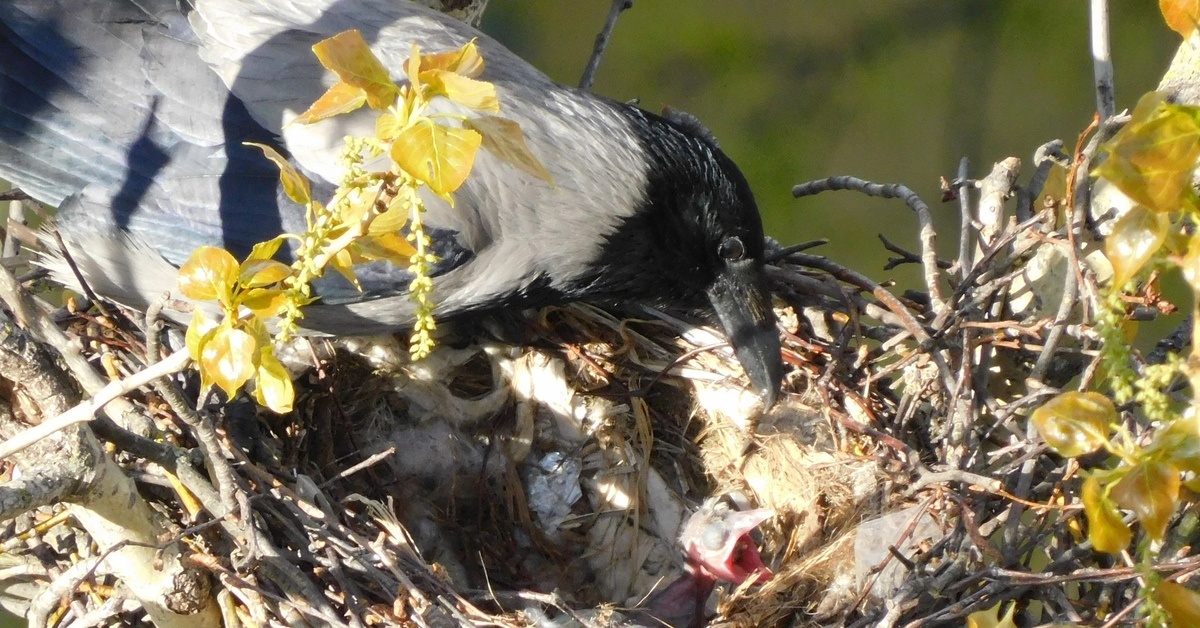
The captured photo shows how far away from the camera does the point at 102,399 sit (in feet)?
3.21

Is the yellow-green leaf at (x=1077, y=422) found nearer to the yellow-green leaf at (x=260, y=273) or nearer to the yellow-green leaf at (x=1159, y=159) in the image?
the yellow-green leaf at (x=1159, y=159)

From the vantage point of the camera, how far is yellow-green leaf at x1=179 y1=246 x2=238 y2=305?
0.84 m

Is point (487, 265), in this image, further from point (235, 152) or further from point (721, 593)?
point (721, 593)

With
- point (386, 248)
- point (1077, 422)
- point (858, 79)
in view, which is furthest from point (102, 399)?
point (858, 79)

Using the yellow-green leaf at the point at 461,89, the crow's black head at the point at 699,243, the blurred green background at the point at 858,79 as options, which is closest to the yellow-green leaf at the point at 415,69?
the yellow-green leaf at the point at 461,89

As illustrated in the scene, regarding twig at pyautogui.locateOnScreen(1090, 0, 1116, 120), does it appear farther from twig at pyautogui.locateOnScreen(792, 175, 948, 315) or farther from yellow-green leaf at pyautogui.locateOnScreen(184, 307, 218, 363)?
yellow-green leaf at pyautogui.locateOnScreen(184, 307, 218, 363)

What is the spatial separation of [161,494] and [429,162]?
99 cm

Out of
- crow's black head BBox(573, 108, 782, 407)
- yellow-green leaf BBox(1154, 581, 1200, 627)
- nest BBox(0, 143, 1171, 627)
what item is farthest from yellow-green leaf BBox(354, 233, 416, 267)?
crow's black head BBox(573, 108, 782, 407)

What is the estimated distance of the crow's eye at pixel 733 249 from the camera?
1788 mm

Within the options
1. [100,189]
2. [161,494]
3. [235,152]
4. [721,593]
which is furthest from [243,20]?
[721,593]

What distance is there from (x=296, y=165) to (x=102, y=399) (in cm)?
71

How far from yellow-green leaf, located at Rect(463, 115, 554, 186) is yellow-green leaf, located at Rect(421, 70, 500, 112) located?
0.09 ft

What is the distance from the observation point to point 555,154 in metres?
1.74

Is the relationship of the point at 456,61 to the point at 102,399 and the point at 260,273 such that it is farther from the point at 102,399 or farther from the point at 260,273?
the point at 102,399
